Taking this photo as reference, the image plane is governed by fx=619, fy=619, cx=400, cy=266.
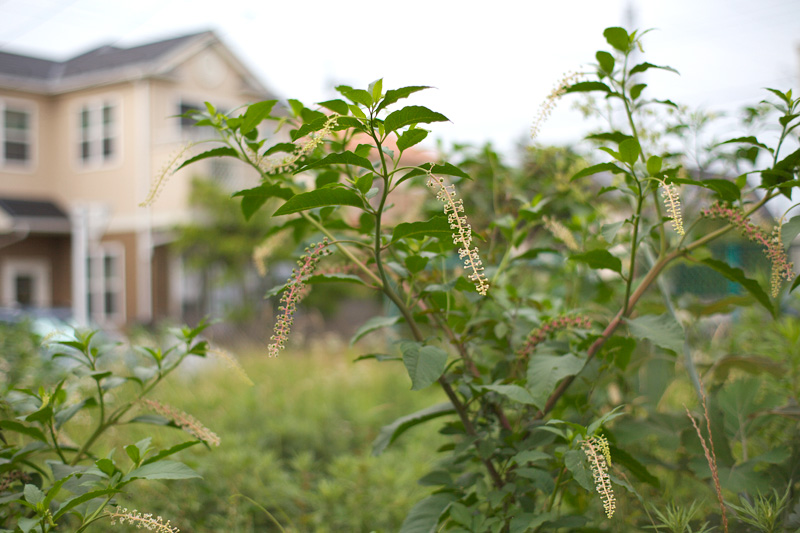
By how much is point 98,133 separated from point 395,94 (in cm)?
1602

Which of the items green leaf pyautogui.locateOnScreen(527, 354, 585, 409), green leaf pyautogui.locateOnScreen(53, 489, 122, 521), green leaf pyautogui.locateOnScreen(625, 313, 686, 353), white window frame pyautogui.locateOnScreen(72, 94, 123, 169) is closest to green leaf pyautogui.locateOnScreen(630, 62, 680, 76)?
green leaf pyautogui.locateOnScreen(625, 313, 686, 353)

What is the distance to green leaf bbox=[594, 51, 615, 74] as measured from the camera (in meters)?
1.40

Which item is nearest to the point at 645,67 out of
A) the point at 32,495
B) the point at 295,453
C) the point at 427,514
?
the point at 427,514

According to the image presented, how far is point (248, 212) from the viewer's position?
5.08ft

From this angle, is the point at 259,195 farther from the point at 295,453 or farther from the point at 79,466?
the point at 295,453

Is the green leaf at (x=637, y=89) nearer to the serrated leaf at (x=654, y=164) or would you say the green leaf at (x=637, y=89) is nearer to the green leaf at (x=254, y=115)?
the serrated leaf at (x=654, y=164)

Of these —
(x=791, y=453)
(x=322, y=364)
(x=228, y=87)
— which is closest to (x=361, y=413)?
(x=322, y=364)

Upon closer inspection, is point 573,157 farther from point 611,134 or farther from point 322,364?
point 322,364

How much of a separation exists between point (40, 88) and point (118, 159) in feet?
8.74

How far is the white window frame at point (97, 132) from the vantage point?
14.8 m

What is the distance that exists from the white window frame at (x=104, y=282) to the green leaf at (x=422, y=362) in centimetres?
1539

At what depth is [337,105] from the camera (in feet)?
3.89

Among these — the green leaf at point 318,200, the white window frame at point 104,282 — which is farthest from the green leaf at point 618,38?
the white window frame at point 104,282

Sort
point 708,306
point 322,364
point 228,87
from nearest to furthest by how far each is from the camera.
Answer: point 708,306 < point 322,364 < point 228,87
